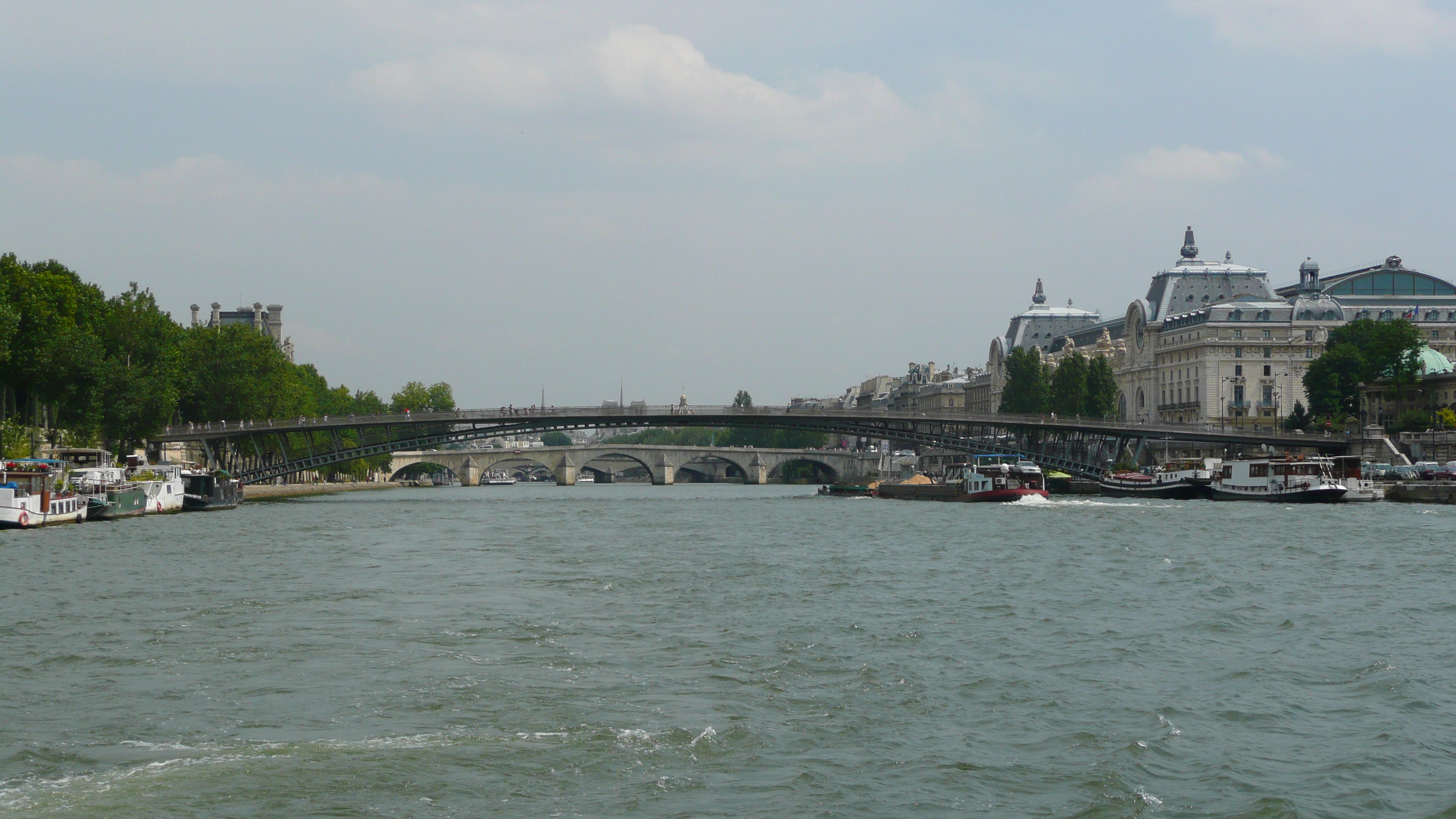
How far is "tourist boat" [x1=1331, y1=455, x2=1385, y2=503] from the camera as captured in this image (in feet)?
211

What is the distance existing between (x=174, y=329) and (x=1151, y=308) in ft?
246

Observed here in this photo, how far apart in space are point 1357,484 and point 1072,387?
42.6m

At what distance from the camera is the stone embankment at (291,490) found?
8712cm

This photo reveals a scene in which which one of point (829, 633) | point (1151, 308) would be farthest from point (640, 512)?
point (1151, 308)

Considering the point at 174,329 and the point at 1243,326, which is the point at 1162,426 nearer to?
the point at 1243,326

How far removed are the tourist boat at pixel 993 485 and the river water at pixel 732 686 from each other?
35636 millimetres

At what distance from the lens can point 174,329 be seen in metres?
79.7

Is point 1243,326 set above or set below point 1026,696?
above

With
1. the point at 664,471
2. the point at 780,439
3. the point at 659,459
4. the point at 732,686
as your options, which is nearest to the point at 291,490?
the point at 659,459

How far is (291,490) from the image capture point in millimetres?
96250

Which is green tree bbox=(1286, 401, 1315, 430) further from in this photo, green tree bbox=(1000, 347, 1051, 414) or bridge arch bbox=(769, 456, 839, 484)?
bridge arch bbox=(769, 456, 839, 484)

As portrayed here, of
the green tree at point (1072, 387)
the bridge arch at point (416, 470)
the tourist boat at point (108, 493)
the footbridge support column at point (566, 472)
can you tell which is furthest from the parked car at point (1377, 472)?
the footbridge support column at point (566, 472)

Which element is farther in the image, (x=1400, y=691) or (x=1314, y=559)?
(x=1314, y=559)

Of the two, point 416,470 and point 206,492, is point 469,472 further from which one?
point 206,492
